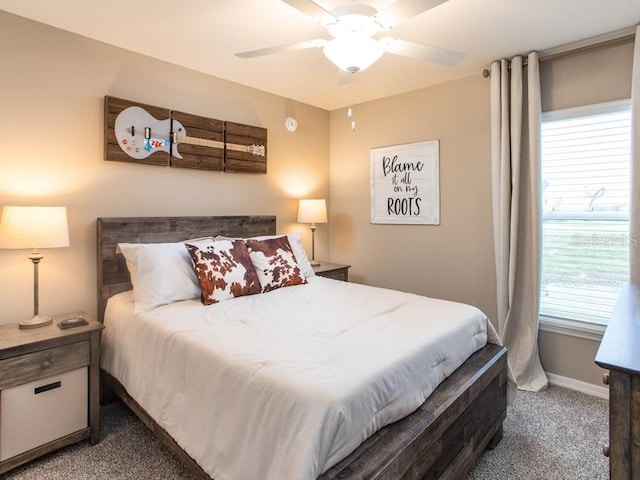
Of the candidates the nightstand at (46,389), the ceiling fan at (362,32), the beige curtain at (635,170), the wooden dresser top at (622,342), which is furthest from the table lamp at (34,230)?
the beige curtain at (635,170)

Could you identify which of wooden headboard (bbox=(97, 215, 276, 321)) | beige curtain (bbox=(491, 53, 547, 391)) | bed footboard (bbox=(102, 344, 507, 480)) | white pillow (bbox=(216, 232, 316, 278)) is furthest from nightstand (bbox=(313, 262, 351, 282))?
bed footboard (bbox=(102, 344, 507, 480))

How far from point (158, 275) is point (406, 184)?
A: 2.40 m

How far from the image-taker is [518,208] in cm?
280

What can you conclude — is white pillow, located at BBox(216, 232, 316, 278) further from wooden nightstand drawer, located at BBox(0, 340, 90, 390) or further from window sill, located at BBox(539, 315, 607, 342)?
window sill, located at BBox(539, 315, 607, 342)

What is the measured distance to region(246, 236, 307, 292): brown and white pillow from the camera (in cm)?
265

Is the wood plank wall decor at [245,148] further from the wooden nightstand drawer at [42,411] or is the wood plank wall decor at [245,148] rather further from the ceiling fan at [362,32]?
the wooden nightstand drawer at [42,411]

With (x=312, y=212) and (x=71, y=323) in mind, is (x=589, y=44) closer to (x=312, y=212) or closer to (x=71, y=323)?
(x=312, y=212)

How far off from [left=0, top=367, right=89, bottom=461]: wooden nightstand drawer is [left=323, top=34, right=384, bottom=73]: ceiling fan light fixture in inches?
85.8

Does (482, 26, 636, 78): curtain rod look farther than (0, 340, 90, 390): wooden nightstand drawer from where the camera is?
Yes

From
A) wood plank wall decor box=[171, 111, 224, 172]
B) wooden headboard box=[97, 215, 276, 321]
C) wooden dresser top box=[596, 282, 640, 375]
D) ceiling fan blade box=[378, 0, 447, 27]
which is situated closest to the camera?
wooden dresser top box=[596, 282, 640, 375]

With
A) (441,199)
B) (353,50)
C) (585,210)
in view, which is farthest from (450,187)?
(353,50)

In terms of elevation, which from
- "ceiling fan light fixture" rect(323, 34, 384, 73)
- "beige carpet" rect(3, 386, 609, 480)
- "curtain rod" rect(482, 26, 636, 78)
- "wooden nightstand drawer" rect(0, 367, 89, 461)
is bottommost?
"beige carpet" rect(3, 386, 609, 480)

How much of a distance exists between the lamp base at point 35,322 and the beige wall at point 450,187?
2.77 meters

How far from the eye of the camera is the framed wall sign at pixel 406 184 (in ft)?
11.2
